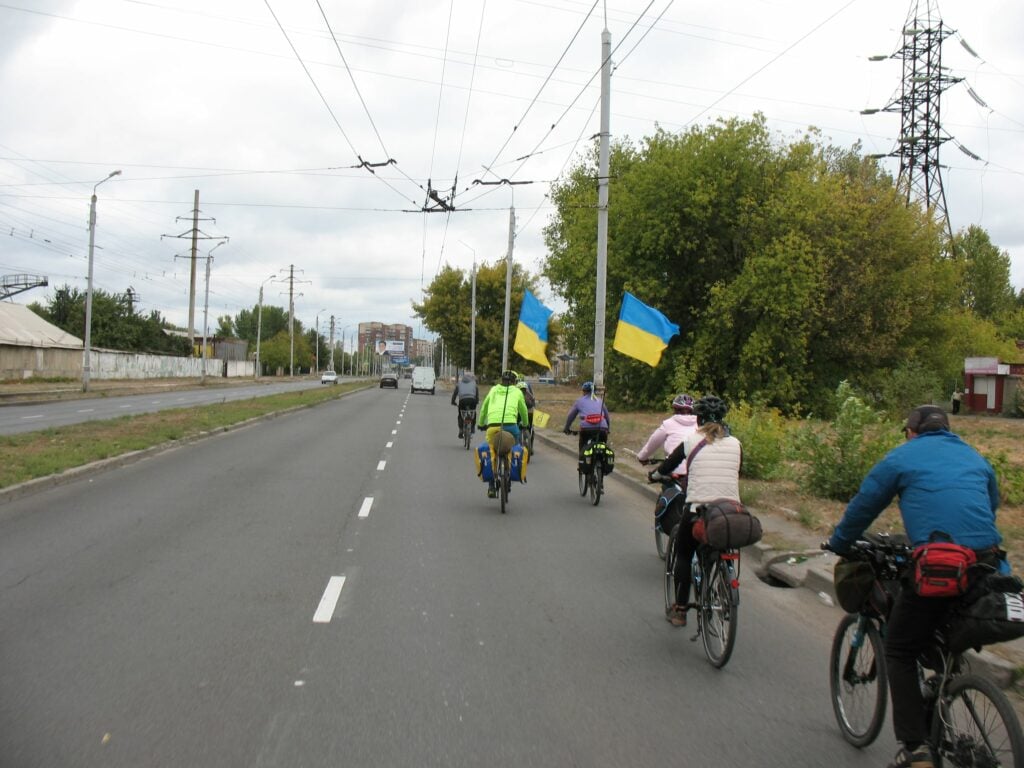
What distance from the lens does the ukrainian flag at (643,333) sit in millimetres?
15742

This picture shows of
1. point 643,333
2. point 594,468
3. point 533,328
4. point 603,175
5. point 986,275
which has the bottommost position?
point 594,468

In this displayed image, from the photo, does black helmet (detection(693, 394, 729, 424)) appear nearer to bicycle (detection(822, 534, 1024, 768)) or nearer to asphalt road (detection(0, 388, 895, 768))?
asphalt road (detection(0, 388, 895, 768))

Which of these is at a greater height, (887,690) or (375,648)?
(887,690)

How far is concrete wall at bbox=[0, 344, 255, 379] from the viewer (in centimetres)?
5312

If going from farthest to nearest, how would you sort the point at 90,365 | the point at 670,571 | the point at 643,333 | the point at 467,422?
1. the point at 90,365
2. the point at 467,422
3. the point at 643,333
4. the point at 670,571

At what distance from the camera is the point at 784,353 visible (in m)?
31.3

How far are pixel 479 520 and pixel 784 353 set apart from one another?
23768mm

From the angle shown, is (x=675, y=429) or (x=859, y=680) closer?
(x=859, y=680)

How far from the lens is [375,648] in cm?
526

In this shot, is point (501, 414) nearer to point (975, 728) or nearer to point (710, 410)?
point (710, 410)

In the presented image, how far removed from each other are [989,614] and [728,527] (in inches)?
74.4

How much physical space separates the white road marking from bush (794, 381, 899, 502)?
691cm

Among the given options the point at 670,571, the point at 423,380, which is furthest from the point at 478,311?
the point at 670,571

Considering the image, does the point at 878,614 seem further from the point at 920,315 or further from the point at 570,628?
the point at 920,315
